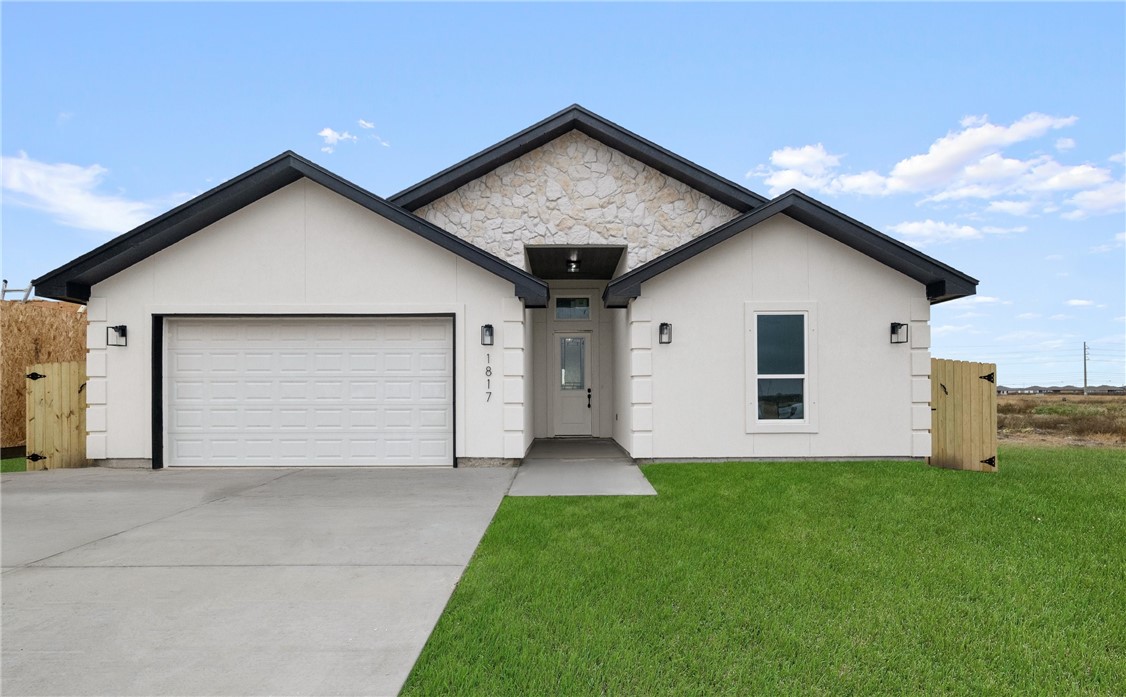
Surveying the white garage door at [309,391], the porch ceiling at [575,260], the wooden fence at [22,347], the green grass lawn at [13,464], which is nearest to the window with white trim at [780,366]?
the porch ceiling at [575,260]

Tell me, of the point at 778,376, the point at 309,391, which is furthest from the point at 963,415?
the point at 309,391

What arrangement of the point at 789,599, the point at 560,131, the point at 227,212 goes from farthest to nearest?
the point at 560,131 → the point at 227,212 → the point at 789,599

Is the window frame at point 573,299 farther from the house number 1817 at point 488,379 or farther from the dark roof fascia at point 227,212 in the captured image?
the house number 1817 at point 488,379

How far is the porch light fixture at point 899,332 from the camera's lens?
29.7 ft

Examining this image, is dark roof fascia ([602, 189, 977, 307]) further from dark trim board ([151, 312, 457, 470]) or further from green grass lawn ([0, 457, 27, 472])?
green grass lawn ([0, 457, 27, 472])

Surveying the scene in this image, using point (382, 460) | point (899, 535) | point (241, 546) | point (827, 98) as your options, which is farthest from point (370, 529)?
point (827, 98)

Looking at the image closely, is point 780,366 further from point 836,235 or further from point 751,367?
point 836,235

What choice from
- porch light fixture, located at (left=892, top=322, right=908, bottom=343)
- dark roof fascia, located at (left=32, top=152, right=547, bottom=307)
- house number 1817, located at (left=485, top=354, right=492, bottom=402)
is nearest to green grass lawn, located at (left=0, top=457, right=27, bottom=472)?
dark roof fascia, located at (left=32, top=152, right=547, bottom=307)

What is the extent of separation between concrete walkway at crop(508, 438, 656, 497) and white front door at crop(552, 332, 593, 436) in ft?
3.75

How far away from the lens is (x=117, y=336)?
8898 mm

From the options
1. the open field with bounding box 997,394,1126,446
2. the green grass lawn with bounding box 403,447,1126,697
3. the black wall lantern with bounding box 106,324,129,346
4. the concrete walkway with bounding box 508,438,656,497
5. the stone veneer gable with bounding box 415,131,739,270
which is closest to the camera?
the green grass lawn with bounding box 403,447,1126,697

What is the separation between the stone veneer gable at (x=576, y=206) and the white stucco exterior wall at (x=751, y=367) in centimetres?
154

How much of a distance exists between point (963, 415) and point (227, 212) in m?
12.6

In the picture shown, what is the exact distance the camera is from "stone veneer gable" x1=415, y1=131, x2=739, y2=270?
33.7ft
